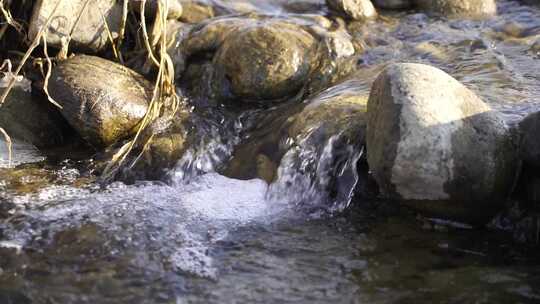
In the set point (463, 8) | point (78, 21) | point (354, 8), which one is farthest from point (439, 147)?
point (463, 8)

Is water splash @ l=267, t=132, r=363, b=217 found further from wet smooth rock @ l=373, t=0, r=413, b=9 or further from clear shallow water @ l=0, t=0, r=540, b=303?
wet smooth rock @ l=373, t=0, r=413, b=9

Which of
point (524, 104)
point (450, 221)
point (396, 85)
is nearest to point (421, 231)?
point (450, 221)

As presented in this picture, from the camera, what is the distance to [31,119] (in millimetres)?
4586

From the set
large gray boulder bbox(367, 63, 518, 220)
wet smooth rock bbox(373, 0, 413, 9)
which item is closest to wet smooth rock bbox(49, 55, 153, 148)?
large gray boulder bbox(367, 63, 518, 220)

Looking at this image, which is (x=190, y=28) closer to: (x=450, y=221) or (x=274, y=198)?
(x=274, y=198)

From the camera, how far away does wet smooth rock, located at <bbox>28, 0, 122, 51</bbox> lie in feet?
14.9

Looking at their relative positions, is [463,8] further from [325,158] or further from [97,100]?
[97,100]

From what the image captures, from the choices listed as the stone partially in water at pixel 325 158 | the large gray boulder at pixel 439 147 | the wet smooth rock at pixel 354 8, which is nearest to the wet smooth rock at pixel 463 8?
the wet smooth rock at pixel 354 8

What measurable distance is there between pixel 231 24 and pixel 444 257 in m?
2.57

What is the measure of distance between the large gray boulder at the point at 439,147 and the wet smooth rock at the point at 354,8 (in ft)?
7.32

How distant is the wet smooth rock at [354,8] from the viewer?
218 inches

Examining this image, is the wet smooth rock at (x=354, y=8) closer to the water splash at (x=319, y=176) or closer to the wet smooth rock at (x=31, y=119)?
the water splash at (x=319, y=176)

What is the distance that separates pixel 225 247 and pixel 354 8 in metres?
2.96

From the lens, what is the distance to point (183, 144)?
433 centimetres
